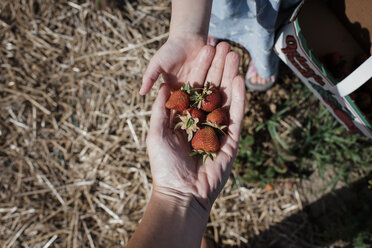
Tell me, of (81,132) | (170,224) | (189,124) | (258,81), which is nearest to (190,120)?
(189,124)

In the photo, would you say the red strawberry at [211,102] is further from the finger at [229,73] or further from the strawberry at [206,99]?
the finger at [229,73]

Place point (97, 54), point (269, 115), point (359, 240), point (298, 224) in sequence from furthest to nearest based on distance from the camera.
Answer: point (97, 54), point (269, 115), point (298, 224), point (359, 240)

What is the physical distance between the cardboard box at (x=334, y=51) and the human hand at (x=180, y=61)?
1.88ft

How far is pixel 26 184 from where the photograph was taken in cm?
258

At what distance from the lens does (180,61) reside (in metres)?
1.89

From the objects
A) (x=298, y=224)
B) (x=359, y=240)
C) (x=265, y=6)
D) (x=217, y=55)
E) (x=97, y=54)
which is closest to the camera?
(x=265, y=6)

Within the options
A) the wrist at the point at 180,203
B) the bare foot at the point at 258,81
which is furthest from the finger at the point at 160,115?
the bare foot at the point at 258,81

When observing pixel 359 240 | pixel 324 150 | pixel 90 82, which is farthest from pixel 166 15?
pixel 359 240

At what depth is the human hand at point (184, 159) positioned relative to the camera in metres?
1.67

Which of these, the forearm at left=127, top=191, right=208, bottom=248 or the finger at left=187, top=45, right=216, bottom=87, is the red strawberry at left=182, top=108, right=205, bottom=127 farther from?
the forearm at left=127, top=191, right=208, bottom=248

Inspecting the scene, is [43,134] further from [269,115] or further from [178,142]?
[269,115]

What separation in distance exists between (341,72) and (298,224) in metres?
1.36

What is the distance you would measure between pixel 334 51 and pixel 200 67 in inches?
51.9

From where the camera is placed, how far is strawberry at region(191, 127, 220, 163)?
1.70 m
